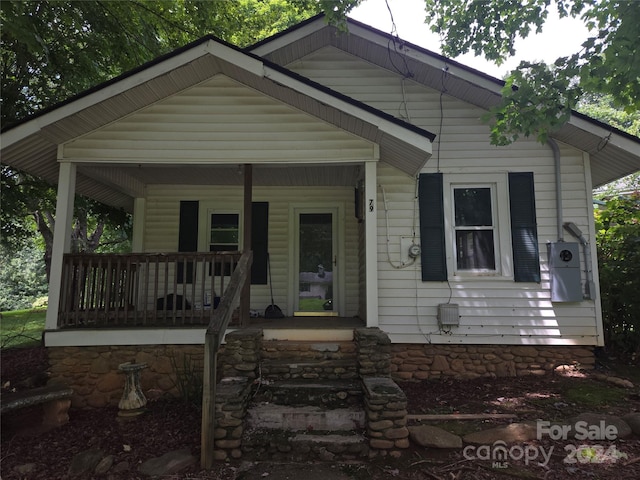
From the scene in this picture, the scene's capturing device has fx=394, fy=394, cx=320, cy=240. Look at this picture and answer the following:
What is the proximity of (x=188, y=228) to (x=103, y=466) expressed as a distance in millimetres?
4610

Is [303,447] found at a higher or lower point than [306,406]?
lower

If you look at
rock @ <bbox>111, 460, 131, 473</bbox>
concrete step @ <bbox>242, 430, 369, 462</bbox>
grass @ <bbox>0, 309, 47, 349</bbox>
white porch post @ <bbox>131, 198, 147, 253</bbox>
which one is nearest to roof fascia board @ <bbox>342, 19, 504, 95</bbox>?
white porch post @ <bbox>131, 198, 147, 253</bbox>

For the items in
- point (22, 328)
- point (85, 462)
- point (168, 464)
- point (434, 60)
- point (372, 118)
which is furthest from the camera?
point (22, 328)

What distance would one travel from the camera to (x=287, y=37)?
20.6ft

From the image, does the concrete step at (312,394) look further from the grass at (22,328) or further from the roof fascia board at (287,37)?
the grass at (22,328)

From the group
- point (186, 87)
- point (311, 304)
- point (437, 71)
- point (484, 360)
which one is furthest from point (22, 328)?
point (437, 71)

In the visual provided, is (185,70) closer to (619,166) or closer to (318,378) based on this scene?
(318,378)

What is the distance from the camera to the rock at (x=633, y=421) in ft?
13.0

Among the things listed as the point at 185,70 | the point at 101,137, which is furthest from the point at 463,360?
the point at 101,137

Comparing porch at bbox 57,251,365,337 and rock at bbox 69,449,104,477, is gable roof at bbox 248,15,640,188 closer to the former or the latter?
porch at bbox 57,251,365,337

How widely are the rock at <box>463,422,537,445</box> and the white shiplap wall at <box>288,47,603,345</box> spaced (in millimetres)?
2041

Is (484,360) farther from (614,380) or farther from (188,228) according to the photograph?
(188,228)

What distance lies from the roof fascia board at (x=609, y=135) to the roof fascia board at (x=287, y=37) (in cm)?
406

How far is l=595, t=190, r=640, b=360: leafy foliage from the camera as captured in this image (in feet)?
20.8
